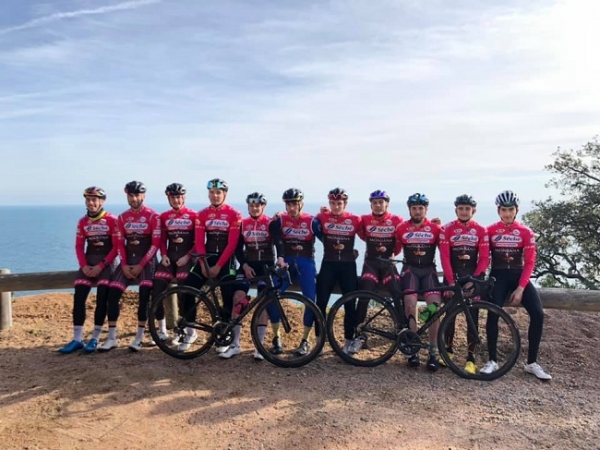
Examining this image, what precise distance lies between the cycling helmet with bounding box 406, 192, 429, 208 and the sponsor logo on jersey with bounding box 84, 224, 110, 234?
4.34 meters

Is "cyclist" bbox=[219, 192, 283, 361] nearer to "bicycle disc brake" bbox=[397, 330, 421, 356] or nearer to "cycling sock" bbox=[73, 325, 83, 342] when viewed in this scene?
"bicycle disc brake" bbox=[397, 330, 421, 356]

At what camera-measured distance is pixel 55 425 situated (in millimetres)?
4316

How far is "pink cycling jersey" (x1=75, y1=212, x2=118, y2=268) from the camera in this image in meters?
6.56

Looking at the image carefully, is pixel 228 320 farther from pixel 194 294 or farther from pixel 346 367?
pixel 346 367

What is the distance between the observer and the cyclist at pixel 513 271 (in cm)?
575

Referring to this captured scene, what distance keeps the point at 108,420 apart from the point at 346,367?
2840 millimetres

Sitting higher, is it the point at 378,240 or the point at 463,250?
the point at 378,240

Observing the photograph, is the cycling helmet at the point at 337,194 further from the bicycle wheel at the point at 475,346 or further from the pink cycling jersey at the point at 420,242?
the bicycle wheel at the point at 475,346

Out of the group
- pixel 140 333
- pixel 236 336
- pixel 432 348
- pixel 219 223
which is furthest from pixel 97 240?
pixel 432 348

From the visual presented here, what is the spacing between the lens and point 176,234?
258 inches

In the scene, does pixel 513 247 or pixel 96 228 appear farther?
pixel 96 228

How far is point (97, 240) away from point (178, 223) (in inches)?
47.3

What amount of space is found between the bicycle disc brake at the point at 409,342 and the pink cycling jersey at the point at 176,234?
10.4 feet

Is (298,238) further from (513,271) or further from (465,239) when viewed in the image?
(513,271)
